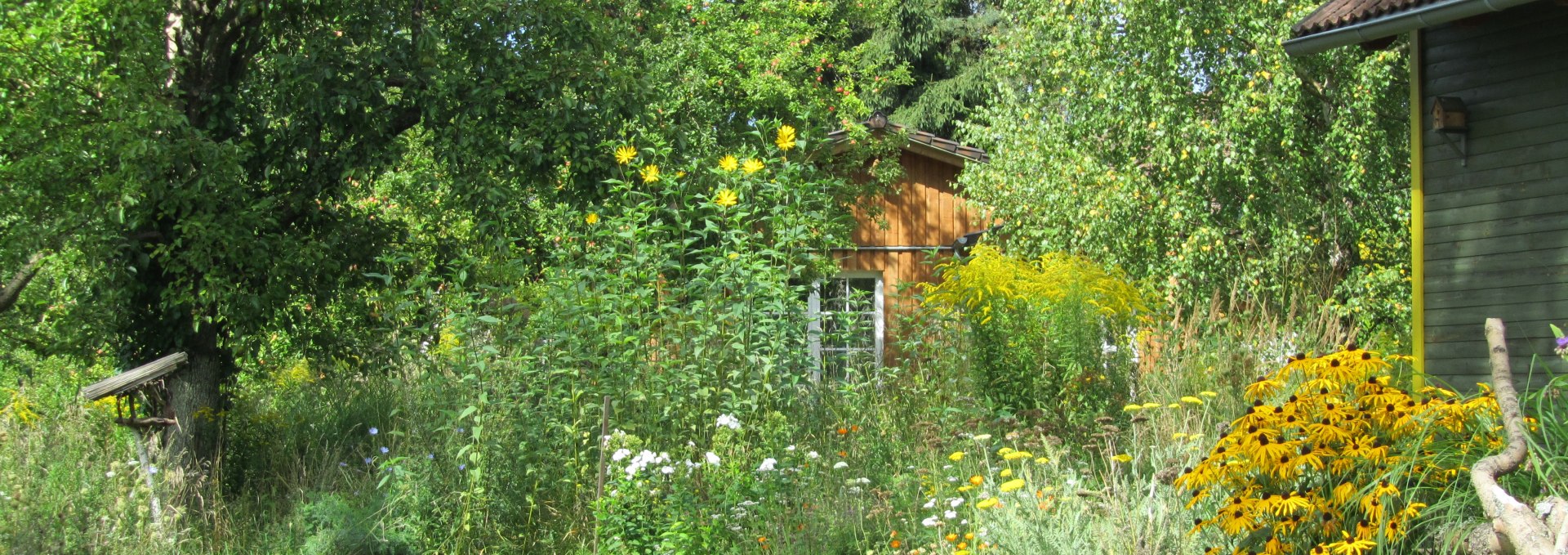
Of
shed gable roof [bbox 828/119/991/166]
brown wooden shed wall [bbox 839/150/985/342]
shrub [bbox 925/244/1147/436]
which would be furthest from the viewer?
brown wooden shed wall [bbox 839/150/985/342]

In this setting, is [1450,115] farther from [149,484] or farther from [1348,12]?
[149,484]

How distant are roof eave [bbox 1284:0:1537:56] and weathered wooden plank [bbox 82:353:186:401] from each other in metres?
6.65

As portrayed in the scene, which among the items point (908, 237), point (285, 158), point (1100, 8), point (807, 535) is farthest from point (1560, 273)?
point (908, 237)

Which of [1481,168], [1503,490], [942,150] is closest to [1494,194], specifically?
[1481,168]

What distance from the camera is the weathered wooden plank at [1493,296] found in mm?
6801

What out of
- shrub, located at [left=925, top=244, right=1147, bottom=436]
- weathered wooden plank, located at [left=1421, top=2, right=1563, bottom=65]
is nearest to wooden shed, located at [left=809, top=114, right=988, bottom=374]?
weathered wooden plank, located at [left=1421, top=2, right=1563, bottom=65]

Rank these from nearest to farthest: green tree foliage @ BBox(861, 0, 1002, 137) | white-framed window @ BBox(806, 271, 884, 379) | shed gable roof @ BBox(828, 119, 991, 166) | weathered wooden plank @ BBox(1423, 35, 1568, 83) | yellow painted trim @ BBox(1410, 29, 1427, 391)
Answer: white-framed window @ BBox(806, 271, 884, 379) < weathered wooden plank @ BBox(1423, 35, 1568, 83) < yellow painted trim @ BBox(1410, 29, 1427, 391) < shed gable roof @ BBox(828, 119, 991, 166) < green tree foliage @ BBox(861, 0, 1002, 137)

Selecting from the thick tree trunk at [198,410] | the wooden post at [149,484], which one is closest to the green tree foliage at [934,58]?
the thick tree trunk at [198,410]

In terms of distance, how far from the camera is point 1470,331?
725 cm

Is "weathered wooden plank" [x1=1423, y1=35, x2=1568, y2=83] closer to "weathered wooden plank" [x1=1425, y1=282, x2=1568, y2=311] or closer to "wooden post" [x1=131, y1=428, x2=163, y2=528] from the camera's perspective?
"weathered wooden plank" [x1=1425, y1=282, x2=1568, y2=311]

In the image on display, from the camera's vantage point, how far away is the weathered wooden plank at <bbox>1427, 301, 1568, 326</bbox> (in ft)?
22.4

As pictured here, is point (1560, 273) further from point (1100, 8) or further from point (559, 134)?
point (1100, 8)

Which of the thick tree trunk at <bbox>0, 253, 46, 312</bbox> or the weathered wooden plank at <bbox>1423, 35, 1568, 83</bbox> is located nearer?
the thick tree trunk at <bbox>0, 253, 46, 312</bbox>

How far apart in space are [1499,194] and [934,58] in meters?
20.9
